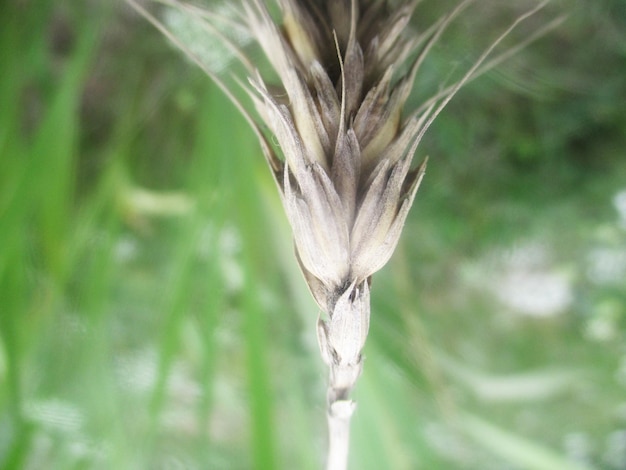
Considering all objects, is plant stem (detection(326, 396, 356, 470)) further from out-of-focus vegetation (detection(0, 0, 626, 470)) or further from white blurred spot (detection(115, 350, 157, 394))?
white blurred spot (detection(115, 350, 157, 394))

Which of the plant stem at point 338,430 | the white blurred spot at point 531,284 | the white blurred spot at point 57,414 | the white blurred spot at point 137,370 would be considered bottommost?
the white blurred spot at point 57,414

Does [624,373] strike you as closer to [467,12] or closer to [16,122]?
[467,12]

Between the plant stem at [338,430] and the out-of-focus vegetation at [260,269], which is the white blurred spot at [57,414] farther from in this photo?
the plant stem at [338,430]

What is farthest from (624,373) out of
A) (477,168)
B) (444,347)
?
(477,168)

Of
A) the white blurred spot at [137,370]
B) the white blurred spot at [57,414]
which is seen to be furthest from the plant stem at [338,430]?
the white blurred spot at [137,370]

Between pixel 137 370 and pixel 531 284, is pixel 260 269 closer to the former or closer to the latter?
pixel 137 370
